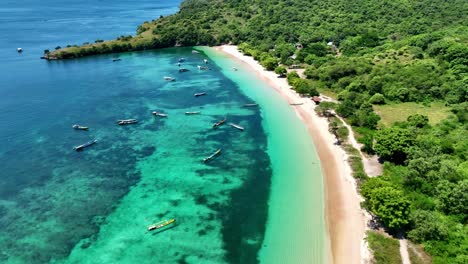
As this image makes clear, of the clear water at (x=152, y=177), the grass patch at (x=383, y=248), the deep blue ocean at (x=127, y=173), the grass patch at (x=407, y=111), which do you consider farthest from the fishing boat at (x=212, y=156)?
the grass patch at (x=407, y=111)

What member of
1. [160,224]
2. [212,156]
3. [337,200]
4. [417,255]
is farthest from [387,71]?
[160,224]

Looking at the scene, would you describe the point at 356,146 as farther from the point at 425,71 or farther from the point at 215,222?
the point at 425,71

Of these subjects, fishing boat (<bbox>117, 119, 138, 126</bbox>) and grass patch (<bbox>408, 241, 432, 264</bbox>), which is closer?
grass patch (<bbox>408, 241, 432, 264</bbox>)

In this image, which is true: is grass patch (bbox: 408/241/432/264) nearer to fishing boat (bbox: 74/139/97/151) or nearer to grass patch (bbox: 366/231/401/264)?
grass patch (bbox: 366/231/401/264)

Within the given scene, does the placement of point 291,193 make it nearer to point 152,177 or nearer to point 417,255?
point 417,255

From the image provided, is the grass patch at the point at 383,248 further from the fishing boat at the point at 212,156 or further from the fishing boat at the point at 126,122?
the fishing boat at the point at 126,122

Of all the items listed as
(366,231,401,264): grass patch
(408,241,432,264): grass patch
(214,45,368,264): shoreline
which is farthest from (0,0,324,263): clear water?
(408,241,432,264): grass patch
